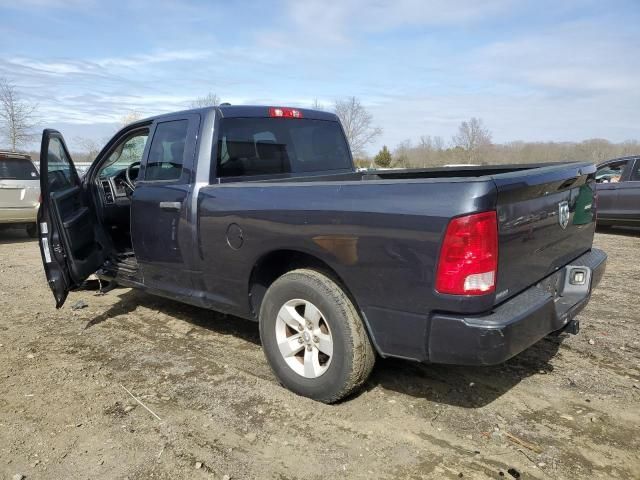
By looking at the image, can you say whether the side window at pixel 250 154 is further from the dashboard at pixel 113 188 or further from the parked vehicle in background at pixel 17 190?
the parked vehicle in background at pixel 17 190

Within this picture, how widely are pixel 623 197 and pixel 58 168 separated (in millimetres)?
9670

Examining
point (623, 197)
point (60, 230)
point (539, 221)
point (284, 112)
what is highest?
point (284, 112)

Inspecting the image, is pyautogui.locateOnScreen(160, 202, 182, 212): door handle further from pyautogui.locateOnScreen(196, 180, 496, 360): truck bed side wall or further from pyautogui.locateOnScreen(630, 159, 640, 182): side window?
pyautogui.locateOnScreen(630, 159, 640, 182): side window

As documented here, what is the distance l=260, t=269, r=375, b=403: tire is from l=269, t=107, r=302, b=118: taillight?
175cm

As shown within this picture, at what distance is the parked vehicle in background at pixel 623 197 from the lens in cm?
962

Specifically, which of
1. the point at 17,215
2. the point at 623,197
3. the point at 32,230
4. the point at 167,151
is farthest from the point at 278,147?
the point at 32,230

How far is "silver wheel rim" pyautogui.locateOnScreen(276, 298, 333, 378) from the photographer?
312 cm

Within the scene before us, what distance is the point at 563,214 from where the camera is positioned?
316cm

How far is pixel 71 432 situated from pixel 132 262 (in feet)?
7.17

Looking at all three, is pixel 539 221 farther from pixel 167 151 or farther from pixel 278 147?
pixel 167 151

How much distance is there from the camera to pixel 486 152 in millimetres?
53156

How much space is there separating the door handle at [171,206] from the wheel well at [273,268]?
901 mm

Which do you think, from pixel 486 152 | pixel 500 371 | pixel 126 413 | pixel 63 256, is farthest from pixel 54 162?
pixel 486 152

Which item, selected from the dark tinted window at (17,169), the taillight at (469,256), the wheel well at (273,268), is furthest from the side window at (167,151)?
the dark tinted window at (17,169)
